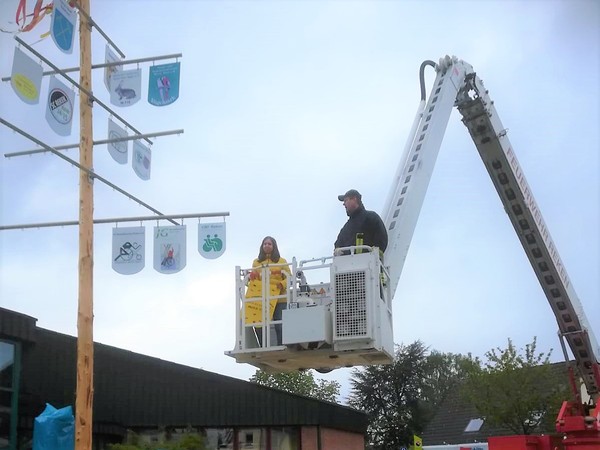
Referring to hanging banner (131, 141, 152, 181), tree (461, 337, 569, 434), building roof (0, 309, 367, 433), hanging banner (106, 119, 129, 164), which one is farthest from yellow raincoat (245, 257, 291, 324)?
tree (461, 337, 569, 434)

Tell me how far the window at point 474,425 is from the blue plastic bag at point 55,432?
27.6 meters

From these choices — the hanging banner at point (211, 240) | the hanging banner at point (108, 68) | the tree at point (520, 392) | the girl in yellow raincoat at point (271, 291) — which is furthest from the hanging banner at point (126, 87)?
the tree at point (520, 392)

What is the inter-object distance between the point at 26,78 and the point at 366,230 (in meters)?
4.65

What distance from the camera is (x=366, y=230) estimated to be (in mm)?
10219

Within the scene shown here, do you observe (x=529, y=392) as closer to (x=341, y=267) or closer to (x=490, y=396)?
(x=490, y=396)

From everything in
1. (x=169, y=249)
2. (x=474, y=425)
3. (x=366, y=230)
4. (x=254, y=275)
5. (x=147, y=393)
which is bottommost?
(x=474, y=425)

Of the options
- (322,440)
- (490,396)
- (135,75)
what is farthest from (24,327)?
(490,396)

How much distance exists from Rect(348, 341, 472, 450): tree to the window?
6.95 metres

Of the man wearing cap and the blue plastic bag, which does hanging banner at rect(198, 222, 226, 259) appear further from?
the blue plastic bag

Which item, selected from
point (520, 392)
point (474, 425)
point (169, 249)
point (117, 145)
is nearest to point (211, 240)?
point (169, 249)

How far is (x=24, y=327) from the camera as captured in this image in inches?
554

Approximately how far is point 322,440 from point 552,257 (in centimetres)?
1029

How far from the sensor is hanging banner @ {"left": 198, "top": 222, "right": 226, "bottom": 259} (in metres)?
11.8

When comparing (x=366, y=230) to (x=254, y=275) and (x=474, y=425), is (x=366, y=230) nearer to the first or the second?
(x=254, y=275)
